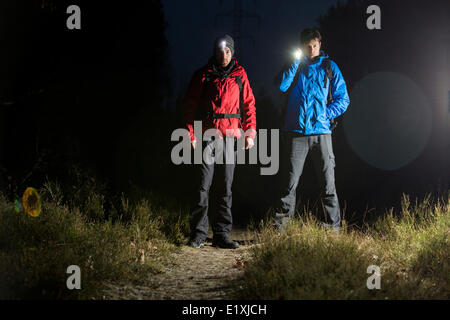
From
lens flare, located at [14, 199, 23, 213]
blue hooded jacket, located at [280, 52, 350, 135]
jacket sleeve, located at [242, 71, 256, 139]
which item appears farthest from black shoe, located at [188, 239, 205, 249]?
lens flare, located at [14, 199, 23, 213]

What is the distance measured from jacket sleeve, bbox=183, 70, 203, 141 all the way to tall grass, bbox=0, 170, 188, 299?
152 cm

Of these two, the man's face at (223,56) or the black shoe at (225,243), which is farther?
the black shoe at (225,243)

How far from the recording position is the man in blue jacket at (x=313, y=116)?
5973mm

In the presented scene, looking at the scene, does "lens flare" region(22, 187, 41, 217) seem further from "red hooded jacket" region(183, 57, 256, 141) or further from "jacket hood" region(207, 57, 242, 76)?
"jacket hood" region(207, 57, 242, 76)

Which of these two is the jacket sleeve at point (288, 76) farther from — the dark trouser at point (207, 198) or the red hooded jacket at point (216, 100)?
the dark trouser at point (207, 198)

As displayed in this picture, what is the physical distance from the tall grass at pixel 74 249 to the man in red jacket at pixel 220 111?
73cm

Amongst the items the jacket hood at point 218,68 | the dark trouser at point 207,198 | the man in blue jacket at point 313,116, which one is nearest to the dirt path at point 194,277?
the dark trouser at point 207,198

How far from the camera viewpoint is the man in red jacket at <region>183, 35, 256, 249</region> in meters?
5.80

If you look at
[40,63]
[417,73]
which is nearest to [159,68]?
[40,63]

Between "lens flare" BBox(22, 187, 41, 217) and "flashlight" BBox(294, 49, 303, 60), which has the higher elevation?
"flashlight" BBox(294, 49, 303, 60)

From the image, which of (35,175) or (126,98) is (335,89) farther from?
(126,98)

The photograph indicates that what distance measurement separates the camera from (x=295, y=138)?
605 centimetres

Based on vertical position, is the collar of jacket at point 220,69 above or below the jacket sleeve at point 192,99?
above

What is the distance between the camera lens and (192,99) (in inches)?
232
